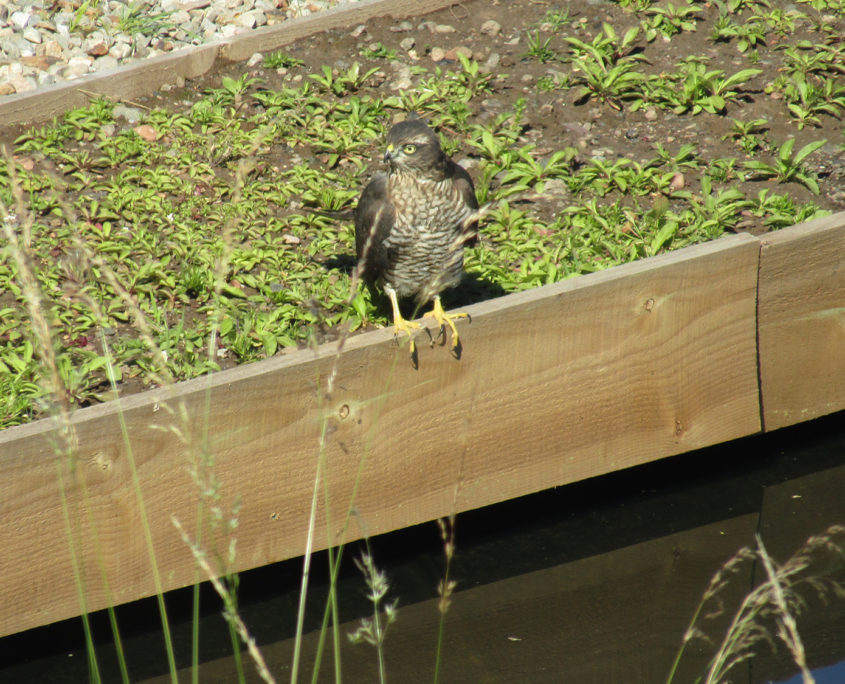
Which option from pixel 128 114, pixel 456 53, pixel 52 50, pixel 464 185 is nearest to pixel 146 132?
pixel 128 114

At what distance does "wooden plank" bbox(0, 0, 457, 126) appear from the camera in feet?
16.4

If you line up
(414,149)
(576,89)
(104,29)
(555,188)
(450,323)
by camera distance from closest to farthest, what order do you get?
1. (450,323)
2. (414,149)
3. (555,188)
4. (576,89)
5. (104,29)

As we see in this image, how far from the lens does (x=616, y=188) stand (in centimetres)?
473

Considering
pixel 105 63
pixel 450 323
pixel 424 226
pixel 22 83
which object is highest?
pixel 105 63

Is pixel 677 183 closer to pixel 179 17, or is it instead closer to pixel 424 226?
pixel 424 226

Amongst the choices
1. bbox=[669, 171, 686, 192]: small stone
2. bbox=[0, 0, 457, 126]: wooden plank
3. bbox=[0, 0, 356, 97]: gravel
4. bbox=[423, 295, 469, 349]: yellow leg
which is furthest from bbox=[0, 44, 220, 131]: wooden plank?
bbox=[423, 295, 469, 349]: yellow leg

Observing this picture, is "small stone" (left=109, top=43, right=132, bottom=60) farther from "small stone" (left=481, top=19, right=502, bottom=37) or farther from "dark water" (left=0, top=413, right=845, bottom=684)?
"dark water" (left=0, top=413, right=845, bottom=684)

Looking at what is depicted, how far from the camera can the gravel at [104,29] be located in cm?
550

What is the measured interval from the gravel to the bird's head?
7.76ft

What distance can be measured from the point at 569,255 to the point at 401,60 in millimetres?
1921

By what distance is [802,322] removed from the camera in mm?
3766

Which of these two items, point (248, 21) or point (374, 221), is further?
point (248, 21)

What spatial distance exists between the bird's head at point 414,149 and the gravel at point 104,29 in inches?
93.2

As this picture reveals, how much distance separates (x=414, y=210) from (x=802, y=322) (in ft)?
5.17
